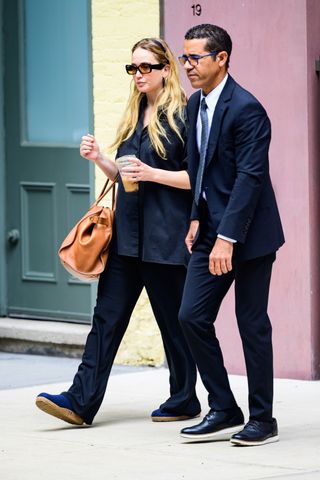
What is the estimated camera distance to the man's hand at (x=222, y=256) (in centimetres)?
689

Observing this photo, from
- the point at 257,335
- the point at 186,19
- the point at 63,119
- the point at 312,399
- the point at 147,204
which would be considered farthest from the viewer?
the point at 63,119

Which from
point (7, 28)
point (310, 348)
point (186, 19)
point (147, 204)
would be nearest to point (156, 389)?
point (310, 348)

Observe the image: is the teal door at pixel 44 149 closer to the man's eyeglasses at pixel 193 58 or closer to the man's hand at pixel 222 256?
the man's eyeglasses at pixel 193 58

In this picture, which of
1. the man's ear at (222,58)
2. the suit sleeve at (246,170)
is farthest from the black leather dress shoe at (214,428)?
the man's ear at (222,58)

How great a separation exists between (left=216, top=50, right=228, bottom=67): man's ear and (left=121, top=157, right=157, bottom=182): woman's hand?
632 mm

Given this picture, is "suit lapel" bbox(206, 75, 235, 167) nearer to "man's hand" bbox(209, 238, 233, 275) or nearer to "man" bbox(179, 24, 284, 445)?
"man" bbox(179, 24, 284, 445)

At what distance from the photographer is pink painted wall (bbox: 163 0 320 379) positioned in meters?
8.83

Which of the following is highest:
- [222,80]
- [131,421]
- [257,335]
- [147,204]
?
[222,80]

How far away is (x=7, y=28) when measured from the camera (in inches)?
422

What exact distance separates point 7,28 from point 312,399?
12.5 ft

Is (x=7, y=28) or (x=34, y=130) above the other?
(x=7, y=28)

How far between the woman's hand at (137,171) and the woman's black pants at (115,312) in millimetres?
535

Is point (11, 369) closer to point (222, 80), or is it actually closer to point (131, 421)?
point (131, 421)

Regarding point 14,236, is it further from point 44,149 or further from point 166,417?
point 166,417
